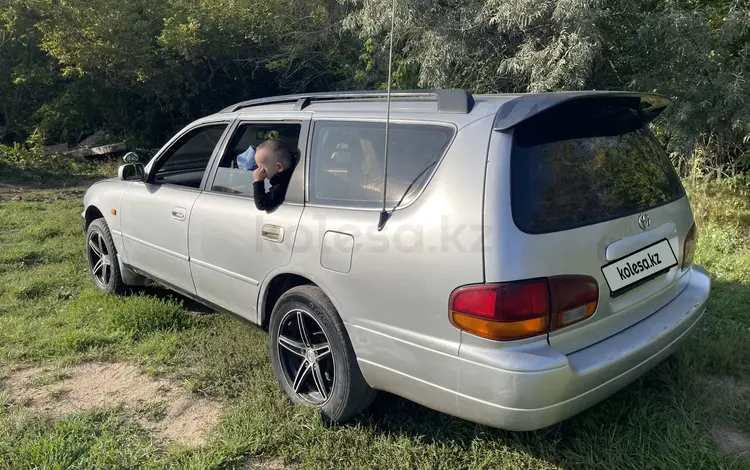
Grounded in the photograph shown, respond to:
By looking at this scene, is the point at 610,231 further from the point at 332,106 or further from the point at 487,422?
the point at 332,106

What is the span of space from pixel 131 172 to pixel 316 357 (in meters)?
2.53

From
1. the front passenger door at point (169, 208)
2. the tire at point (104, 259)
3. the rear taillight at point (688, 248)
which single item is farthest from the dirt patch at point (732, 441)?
the tire at point (104, 259)

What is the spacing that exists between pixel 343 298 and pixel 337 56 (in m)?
11.4

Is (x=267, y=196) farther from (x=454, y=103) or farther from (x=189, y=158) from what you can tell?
(x=189, y=158)

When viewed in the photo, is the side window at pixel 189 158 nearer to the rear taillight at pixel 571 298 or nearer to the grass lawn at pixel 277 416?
the grass lawn at pixel 277 416

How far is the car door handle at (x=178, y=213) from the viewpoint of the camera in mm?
3818

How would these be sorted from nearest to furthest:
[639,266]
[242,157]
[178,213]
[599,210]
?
1. [599,210]
2. [639,266]
3. [242,157]
4. [178,213]

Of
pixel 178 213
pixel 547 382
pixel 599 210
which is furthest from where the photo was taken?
pixel 178 213

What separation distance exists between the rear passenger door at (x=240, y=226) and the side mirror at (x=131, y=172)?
1.05m

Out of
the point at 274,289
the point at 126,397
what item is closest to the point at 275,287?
the point at 274,289

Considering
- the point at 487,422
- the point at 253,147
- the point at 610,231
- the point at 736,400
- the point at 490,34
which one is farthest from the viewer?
the point at 490,34

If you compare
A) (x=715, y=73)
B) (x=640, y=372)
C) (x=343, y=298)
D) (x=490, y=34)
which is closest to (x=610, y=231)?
(x=640, y=372)

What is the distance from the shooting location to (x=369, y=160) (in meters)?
2.79

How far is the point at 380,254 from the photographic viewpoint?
247 cm
